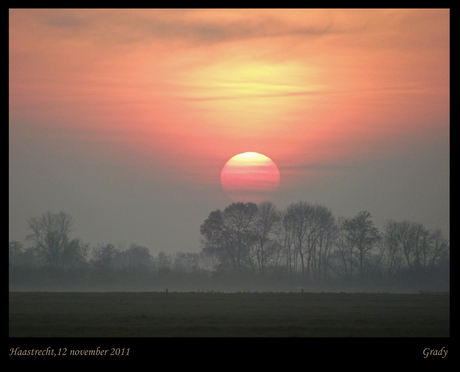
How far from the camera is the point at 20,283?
7694cm

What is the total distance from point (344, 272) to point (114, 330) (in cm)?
7480

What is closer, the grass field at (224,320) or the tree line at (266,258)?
the grass field at (224,320)

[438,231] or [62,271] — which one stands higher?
[438,231]

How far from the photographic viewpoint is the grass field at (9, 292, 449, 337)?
85.8 feet

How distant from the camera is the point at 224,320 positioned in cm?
3114

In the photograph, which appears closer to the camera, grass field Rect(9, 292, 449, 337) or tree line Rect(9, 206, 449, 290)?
grass field Rect(9, 292, 449, 337)

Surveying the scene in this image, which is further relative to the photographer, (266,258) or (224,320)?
(266,258)

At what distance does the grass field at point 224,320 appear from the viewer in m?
26.1
